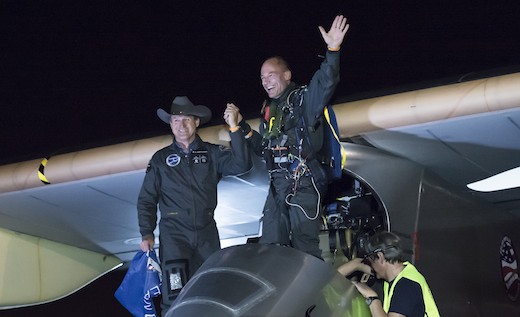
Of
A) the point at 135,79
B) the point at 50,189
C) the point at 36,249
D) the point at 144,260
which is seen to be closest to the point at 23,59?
the point at 135,79

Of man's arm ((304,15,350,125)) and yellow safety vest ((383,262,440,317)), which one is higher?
man's arm ((304,15,350,125))

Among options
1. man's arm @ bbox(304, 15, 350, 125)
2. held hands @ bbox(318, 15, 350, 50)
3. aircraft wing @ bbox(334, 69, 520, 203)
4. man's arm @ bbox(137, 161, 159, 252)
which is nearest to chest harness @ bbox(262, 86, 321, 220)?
man's arm @ bbox(304, 15, 350, 125)

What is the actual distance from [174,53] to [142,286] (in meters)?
10.7

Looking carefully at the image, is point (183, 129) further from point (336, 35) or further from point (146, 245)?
point (336, 35)

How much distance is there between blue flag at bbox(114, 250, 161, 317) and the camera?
15.3 feet

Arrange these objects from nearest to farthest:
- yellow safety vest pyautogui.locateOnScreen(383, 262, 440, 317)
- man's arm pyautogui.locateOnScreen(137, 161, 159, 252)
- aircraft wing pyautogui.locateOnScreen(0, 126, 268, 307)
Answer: yellow safety vest pyautogui.locateOnScreen(383, 262, 440, 317)
man's arm pyautogui.locateOnScreen(137, 161, 159, 252)
aircraft wing pyautogui.locateOnScreen(0, 126, 268, 307)

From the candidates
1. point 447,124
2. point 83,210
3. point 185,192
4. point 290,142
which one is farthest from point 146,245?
point 83,210

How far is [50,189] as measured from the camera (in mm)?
6723

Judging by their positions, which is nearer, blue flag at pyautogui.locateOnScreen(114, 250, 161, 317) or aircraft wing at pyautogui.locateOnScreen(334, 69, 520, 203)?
aircraft wing at pyautogui.locateOnScreen(334, 69, 520, 203)

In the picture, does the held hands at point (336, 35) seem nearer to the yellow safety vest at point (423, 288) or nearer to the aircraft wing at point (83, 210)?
the yellow safety vest at point (423, 288)

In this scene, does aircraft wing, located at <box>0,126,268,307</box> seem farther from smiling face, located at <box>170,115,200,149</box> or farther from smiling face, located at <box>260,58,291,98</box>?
smiling face, located at <box>260,58,291,98</box>

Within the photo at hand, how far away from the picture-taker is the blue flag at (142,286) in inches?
183

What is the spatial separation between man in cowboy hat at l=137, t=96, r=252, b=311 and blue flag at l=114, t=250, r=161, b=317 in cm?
13

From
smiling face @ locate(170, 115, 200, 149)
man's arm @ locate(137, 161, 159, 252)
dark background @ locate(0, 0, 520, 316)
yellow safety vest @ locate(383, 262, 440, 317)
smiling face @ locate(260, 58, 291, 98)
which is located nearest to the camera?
yellow safety vest @ locate(383, 262, 440, 317)
